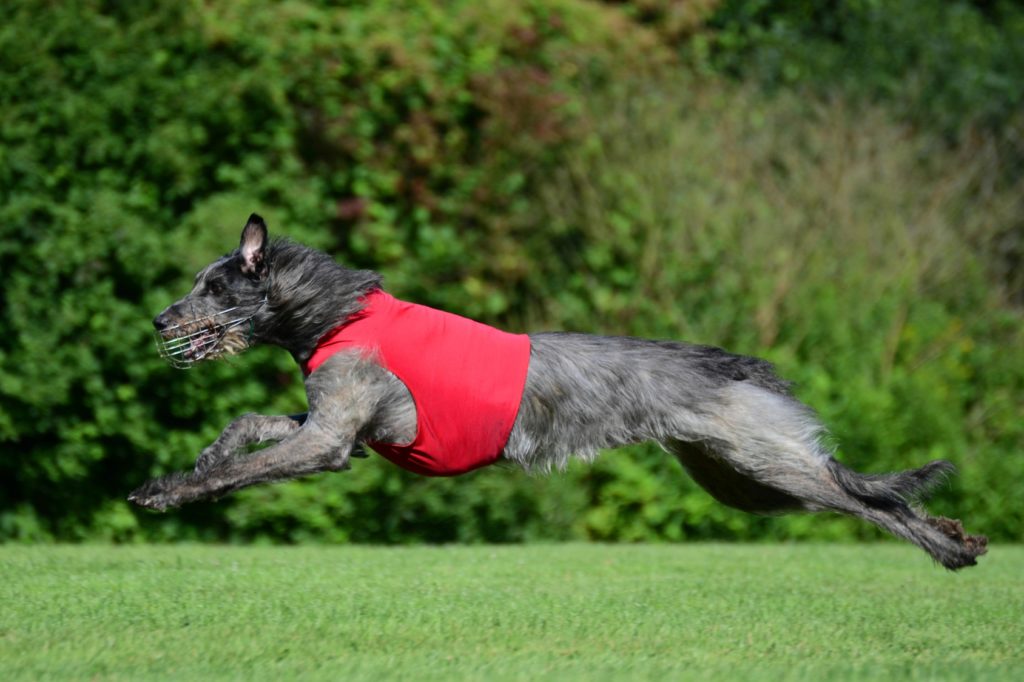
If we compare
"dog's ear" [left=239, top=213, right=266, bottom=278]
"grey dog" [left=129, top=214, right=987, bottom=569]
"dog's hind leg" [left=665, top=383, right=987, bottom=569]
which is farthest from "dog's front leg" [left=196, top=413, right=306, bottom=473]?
"dog's hind leg" [left=665, top=383, right=987, bottom=569]

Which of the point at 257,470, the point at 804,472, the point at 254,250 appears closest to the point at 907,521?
the point at 804,472

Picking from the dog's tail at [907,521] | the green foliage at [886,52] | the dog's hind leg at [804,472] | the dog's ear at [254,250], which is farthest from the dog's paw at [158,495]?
the green foliage at [886,52]

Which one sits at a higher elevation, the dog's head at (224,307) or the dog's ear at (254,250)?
the dog's ear at (254,250)

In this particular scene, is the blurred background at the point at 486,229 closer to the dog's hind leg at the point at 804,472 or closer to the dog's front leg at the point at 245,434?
the dog's front leg at the point at 245,434

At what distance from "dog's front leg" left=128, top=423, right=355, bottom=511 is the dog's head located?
2.09 ft

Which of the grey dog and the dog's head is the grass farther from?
the dog's head

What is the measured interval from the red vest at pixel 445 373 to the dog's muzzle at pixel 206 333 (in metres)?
0.40

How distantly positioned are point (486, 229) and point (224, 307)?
221 inches

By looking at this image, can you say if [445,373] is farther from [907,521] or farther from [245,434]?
[907,521]

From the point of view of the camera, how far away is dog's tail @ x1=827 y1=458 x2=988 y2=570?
6297 millimetres

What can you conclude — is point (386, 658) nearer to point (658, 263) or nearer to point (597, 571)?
point (597, 571)

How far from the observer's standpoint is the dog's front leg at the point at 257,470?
232 inches

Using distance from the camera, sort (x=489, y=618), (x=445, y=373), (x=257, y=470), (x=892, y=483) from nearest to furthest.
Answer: (x=257, y=470) < (x=445, y=373) < (x=489, y=618) < (x=892, y=483)

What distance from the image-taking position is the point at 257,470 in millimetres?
5895
